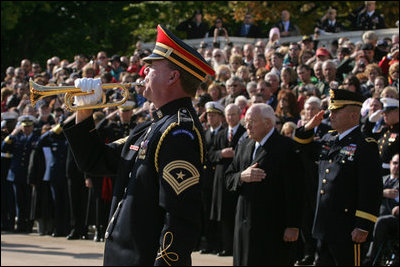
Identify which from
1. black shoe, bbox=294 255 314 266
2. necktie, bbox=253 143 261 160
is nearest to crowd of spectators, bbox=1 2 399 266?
black shoe, bbox=294 255 314 266

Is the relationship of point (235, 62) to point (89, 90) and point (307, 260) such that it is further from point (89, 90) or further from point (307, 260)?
point (89, 90)

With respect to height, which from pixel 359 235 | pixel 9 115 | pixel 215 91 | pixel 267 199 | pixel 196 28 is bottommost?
pixel 359 235

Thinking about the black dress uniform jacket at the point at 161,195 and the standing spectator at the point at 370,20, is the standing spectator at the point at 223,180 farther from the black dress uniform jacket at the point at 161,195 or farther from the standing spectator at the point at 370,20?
the standing spectator at the point at 370,20

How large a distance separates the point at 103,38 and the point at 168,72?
3197 cm

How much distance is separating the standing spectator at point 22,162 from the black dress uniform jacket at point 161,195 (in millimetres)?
11130

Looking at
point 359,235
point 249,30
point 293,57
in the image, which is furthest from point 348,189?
point 249,30

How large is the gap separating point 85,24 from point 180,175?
1275 inches

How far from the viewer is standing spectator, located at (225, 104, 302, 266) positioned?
29.0 feet

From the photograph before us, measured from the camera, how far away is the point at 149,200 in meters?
4.83

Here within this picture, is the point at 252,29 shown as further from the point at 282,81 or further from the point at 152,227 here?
the point at 152,227

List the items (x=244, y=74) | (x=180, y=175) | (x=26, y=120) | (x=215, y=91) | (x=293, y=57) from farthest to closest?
(x=293, y=57)
(x=26, y=120)
(x=244, y=74)
(x=215, y=91)
(x=180, y=175)

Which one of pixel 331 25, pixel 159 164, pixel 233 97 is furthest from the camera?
pixel 331 25

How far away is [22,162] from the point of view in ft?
52.7

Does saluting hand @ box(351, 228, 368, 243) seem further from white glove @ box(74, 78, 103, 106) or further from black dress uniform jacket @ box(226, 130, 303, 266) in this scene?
white glove @ box(74, 78, 103, 106)
